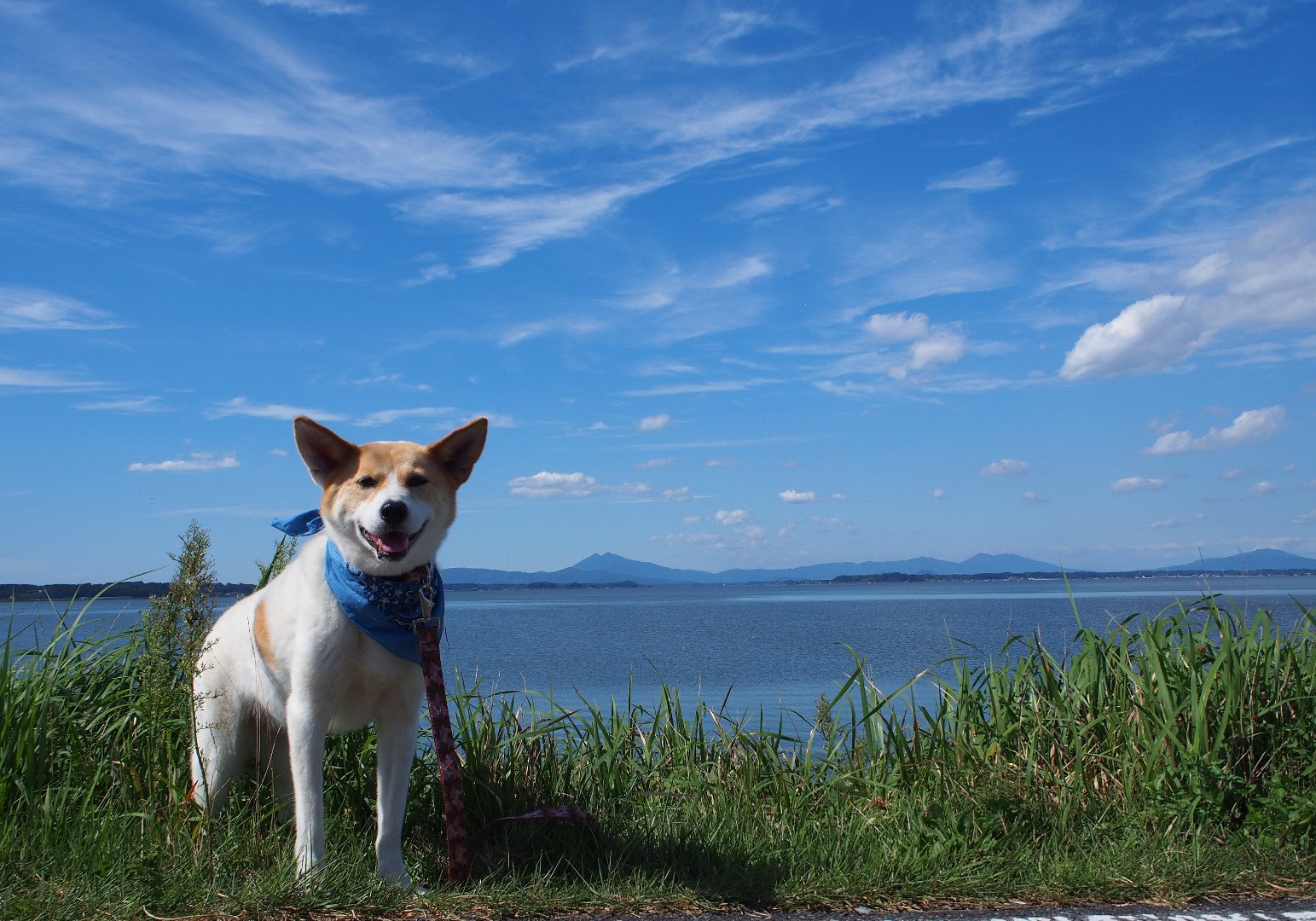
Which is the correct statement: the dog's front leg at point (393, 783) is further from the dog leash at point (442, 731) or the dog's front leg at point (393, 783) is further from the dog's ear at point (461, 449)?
the dog's ear at point (461, 449)

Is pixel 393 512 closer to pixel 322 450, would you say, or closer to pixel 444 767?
pixel 322 450

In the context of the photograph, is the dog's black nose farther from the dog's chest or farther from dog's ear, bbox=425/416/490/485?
the dog's chest

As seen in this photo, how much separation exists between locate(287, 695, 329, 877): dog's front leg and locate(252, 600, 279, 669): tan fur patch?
13.1 inches

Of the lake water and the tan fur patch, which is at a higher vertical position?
the tan fur patch

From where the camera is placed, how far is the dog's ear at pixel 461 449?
4.48 m

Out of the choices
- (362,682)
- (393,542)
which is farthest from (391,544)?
(362,682)

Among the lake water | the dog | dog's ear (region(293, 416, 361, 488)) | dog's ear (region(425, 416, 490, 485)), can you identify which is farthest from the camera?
the lake water

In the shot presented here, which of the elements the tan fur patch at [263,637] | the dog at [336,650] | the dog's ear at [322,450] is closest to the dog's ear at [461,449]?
the dog at [336,650]

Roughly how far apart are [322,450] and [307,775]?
4.61ft

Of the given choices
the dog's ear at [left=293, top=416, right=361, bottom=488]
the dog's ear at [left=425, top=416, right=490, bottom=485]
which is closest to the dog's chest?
the dog's ear at [left=293, top=416, right=361, bottom=488]

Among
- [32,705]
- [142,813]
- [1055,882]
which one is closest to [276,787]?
[142,813]

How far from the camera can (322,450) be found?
14.6 feet

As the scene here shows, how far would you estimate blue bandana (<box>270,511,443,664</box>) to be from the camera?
4277mm

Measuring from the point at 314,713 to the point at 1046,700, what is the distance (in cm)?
430
